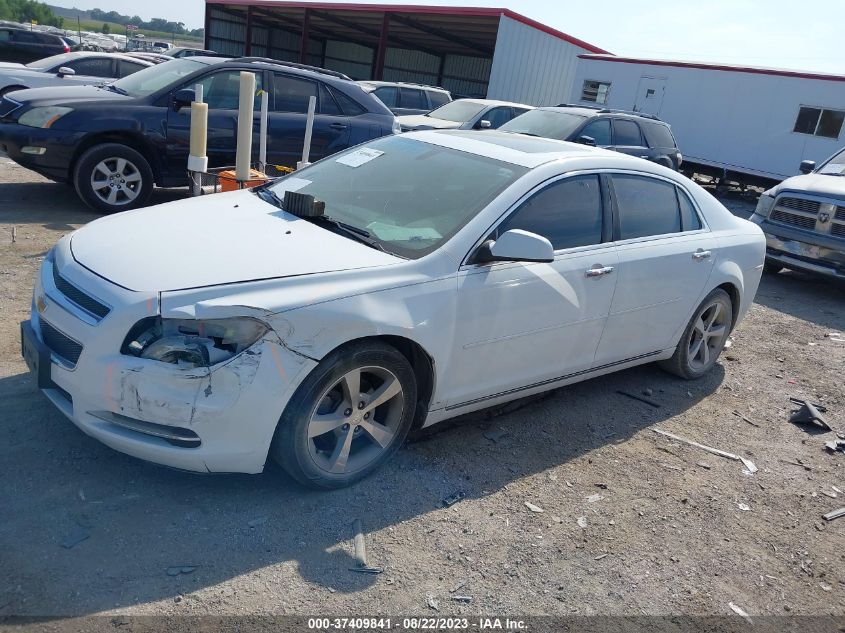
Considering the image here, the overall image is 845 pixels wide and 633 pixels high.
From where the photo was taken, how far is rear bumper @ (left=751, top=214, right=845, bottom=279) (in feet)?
28.6

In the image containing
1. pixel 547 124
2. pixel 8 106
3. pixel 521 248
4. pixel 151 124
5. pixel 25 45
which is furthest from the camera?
pixel 25 45

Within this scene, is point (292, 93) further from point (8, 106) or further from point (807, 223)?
point (807, 223)

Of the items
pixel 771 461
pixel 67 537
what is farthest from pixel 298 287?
pixel 771 461

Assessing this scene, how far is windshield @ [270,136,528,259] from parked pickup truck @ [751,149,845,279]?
6361 mm

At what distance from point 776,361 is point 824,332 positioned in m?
1.56

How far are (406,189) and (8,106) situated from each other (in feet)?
20.0

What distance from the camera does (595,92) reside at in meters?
21.5

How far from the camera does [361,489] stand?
11.7 ft

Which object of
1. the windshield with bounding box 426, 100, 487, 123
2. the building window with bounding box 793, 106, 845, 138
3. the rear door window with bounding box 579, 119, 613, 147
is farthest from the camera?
the building window with bounding box 793, 106, 845, 138

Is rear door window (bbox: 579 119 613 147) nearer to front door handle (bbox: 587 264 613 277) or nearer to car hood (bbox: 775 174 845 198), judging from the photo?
car hood (bbox: 775 174 845 198)

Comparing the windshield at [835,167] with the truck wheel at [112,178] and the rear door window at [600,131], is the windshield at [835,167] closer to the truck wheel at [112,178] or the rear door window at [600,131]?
the rear door window at [600,131]

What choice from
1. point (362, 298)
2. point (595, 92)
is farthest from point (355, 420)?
point (595, 92)

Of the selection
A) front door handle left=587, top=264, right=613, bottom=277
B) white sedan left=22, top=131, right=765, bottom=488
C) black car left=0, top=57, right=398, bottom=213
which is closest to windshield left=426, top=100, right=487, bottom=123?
black car left=0, top=57, right=398, bottom=213

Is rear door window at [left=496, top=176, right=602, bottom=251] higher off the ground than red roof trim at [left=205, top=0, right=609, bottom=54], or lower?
lower
